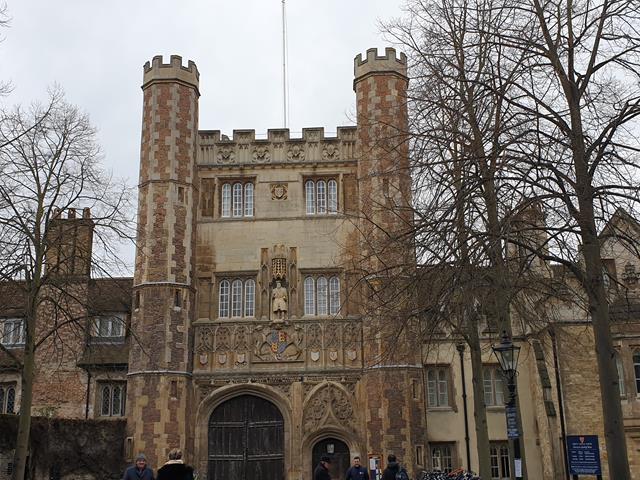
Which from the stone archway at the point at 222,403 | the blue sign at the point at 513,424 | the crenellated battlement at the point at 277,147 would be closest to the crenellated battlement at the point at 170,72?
the crenellated battlement at the point at 277,147

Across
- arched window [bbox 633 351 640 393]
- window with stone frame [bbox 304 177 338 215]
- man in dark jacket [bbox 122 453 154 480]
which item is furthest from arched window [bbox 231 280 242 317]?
man in dark jacket [bbox 122 453 154 480]

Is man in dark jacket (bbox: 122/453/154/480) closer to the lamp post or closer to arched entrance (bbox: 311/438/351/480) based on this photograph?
the lamp post

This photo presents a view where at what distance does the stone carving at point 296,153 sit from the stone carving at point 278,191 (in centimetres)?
102

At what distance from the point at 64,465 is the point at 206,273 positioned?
781 cm

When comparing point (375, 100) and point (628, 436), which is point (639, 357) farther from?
point (375, 100)

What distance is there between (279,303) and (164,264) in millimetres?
3996

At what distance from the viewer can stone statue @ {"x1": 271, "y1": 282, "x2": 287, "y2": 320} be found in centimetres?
2684

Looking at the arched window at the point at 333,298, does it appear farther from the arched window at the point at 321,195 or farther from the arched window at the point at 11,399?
the arched window at the point at 11,399

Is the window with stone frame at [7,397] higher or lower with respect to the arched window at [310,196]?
lower

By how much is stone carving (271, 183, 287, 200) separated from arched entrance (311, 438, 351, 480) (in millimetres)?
8427

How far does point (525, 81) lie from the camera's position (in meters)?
13.3

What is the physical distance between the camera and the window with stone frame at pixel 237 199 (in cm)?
2859

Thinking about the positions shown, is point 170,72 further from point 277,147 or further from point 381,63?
point 381,63

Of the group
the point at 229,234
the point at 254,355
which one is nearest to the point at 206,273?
the point at 229,234
